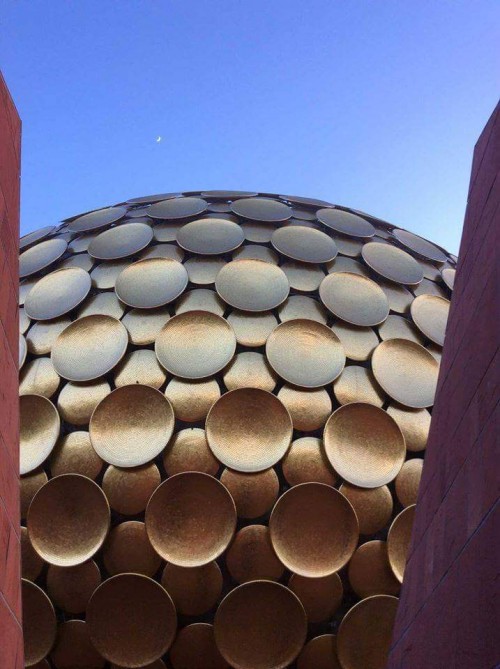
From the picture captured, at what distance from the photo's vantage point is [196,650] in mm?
7367

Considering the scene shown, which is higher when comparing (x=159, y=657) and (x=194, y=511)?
(x=194, y=511)

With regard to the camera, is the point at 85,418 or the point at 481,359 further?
the point at 85,418

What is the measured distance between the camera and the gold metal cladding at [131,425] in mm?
7938

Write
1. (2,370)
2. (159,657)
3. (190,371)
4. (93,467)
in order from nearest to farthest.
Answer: (2,370), (159,657), (93,467), (190,371)

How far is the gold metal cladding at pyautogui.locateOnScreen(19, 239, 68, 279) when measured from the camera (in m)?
10.8

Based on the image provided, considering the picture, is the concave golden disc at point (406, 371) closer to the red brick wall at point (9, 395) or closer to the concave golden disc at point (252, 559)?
the concave golden disc at point (252, 559)

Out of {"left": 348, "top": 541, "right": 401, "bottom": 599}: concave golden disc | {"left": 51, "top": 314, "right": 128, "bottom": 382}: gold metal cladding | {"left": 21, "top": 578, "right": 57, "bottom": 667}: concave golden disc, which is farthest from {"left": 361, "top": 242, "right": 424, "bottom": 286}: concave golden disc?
{"left": 21, "top": 578, "right": 57, "bottom": 667}: concave golden disc

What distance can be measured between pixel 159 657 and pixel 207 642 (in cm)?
47

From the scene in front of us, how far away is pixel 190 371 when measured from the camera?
27.9ft

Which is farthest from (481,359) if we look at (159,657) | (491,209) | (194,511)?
(159,657)

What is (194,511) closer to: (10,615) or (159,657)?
(159,657)

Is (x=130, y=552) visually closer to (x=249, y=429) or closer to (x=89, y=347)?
(x=249, y=429)

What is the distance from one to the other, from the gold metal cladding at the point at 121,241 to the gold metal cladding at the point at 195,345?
6.07 ft

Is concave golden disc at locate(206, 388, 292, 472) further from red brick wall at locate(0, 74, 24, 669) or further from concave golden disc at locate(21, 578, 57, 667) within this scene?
red brick wall at locate(0, 74, 24, 669)
